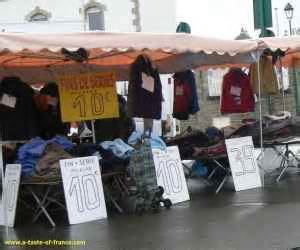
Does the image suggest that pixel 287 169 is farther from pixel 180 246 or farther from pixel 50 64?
pixel 180 246

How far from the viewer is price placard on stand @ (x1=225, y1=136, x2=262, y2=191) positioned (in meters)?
10.2

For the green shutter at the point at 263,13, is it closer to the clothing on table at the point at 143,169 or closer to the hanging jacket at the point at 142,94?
the hanging jacket at the point at 142,94

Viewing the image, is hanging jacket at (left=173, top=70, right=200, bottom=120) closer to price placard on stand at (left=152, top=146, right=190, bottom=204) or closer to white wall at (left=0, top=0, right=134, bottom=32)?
price placard on stand at (left=152, top=146, right=190, bottom=204)

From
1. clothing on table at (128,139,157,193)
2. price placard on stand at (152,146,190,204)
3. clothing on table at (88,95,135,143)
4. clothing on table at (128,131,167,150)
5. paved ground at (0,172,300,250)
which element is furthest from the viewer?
clothing on table at (88,95,135,143)

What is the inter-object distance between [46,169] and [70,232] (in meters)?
0.94

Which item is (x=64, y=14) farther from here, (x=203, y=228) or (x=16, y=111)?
(x=203, y=228)

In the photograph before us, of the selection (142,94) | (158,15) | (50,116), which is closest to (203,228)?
(142,94)

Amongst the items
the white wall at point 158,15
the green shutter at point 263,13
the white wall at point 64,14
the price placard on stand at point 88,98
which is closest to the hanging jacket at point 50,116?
the price placard on stand at point 88,98

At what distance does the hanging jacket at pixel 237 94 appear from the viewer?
1176 centimetres

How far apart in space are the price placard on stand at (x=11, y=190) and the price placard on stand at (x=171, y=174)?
2029mm

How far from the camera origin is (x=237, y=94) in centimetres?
1184

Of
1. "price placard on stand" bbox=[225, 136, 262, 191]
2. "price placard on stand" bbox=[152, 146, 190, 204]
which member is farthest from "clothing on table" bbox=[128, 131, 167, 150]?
"price placard on stand" bbox=[225, 136, 262, 191]

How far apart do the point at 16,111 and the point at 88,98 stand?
3.44 feet

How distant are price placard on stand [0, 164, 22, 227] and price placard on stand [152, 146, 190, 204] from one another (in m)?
2.03
